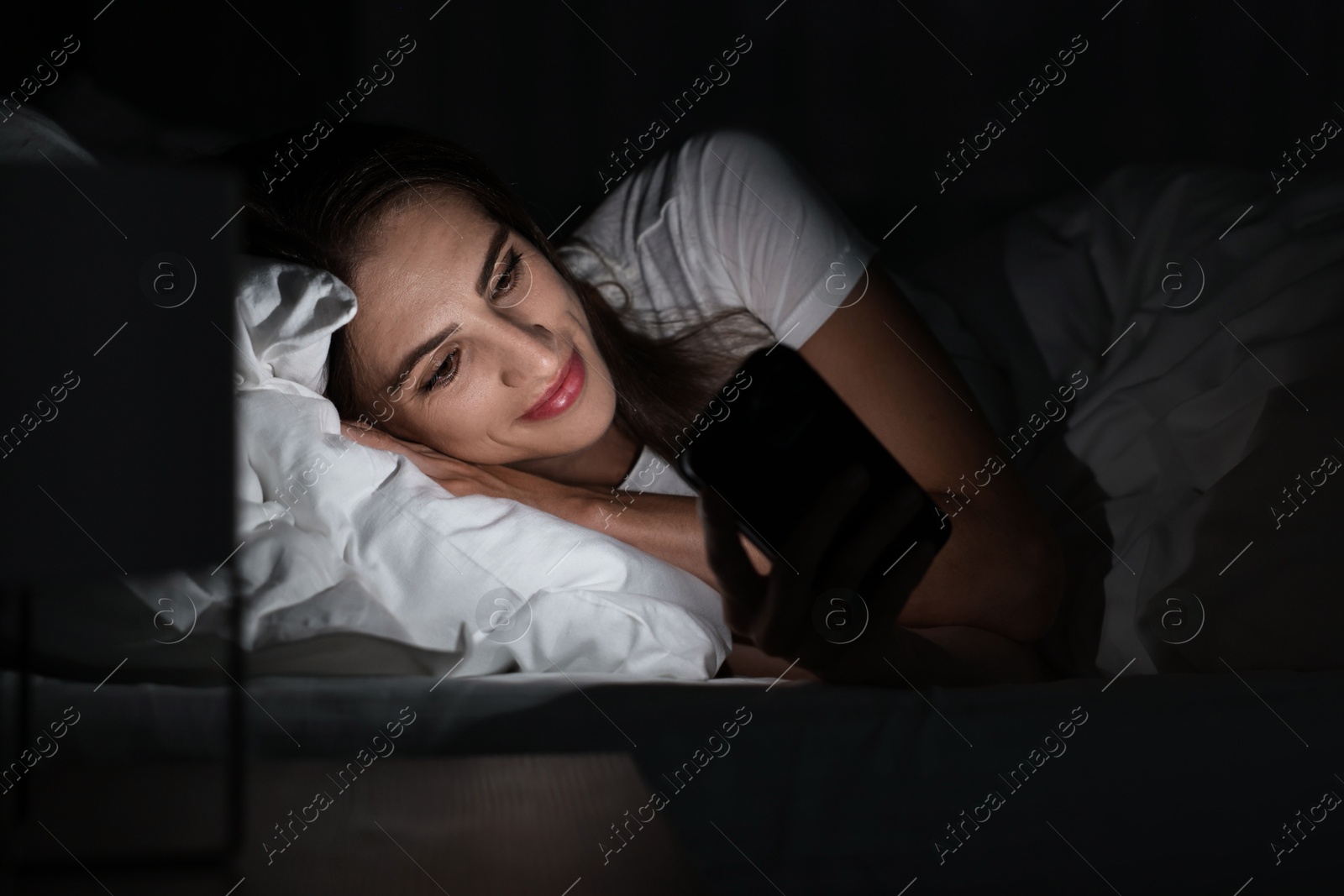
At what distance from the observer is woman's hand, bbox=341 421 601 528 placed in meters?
0.73

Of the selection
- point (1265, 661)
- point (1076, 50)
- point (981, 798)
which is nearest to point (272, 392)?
point (981, 798)

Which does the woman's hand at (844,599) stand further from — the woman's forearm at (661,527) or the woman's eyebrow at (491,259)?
the woman's eyebrow at (491,259)

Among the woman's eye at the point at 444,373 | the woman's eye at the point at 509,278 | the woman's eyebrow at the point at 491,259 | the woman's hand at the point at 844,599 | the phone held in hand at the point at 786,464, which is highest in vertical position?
the woman's eyebrow at the point at 491,259

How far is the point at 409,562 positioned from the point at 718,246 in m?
0.43


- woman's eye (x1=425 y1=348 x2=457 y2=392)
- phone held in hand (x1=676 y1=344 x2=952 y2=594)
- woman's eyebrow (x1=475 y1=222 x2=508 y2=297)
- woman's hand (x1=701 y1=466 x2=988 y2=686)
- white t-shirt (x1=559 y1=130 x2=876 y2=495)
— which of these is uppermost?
woman's eyebrow (x1=475 y1=222 x2=508 y2=297)

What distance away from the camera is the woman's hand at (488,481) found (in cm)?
73

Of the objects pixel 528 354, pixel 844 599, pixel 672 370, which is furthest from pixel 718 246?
pixel 844 599

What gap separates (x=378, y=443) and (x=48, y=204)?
0.30m

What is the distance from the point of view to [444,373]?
705mm

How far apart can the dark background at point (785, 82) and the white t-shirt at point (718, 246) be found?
0.11 m

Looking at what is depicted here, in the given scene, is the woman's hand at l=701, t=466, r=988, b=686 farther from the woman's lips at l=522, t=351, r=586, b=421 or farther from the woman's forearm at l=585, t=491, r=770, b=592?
the woman's lips at l=522, t=351, r=586, b=421

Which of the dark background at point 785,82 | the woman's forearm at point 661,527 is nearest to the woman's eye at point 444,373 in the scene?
the woman's forearm at point 661,527

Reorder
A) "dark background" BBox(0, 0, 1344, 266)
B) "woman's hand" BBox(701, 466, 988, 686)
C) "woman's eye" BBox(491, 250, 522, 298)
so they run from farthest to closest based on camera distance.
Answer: "dark background" BBox(0, 0, 1344, 266), "woman's eye" BBox(491, 250, 522, 298), "woman's hand" BBox(701, 466, 988, 686)

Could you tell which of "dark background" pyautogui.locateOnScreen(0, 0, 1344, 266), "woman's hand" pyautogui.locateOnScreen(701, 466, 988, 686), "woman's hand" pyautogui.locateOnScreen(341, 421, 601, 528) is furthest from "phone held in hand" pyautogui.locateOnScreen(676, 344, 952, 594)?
"dark background" pyautogui.locateOnScreen(0, 0, 1344, 266)
